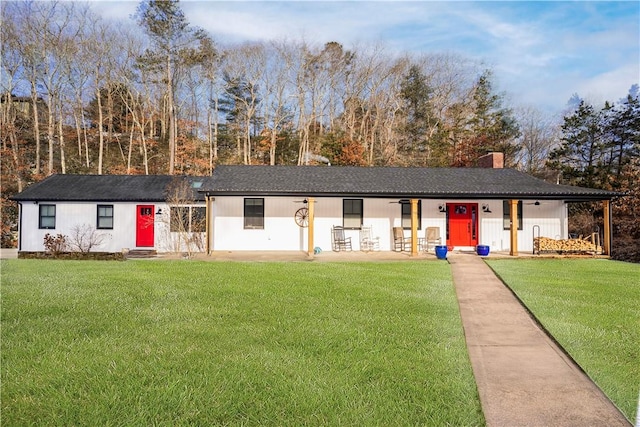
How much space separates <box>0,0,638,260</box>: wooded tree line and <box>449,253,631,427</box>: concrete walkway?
77.8 ft

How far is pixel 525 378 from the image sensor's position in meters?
4.65

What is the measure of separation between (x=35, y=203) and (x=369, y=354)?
18437mm

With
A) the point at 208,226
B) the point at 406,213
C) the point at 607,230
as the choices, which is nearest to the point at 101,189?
the point at 208,226

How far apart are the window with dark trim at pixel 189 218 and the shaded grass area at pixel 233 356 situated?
9035 millimetres

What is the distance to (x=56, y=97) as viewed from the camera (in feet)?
104

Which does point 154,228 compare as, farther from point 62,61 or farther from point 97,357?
point 62,61

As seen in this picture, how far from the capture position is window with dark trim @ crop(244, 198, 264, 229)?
721 inches

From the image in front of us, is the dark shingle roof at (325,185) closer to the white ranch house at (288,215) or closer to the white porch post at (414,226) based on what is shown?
the white ranch house at (288,215)

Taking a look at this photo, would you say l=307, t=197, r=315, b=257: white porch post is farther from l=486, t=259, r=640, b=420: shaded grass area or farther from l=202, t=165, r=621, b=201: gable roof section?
l=486, t=259, r=640, b=420: shaded grass area

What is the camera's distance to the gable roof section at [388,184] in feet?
56.1

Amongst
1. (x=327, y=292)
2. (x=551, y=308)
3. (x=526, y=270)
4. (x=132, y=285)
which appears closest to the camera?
(x=551, y=308)

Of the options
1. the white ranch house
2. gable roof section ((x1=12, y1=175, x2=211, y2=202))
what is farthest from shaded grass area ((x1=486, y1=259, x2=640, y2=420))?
gable roof section ((x1=12, y1=175, x2=211, y2=202))

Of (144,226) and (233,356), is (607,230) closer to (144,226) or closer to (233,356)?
(233,356)

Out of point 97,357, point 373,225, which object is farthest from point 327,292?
point 373,225
